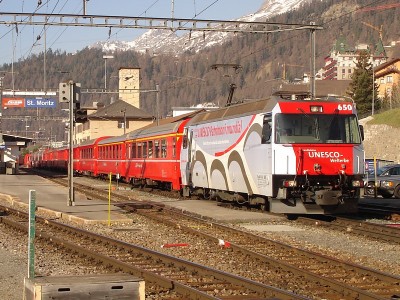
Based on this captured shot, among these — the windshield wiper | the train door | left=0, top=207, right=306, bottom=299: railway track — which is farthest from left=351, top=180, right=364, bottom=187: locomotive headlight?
the train door

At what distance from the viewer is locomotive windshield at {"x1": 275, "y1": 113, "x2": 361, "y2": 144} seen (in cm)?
1788

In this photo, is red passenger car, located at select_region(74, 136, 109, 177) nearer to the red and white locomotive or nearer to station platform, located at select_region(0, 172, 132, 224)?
station platform, located at select_region(0, 172, 132, 224)

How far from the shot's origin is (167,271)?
11109 mm

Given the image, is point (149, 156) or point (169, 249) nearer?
point (169, 249)

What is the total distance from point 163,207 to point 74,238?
7375mm

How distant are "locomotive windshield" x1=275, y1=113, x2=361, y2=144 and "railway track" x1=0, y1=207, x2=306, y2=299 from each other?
5632 mm

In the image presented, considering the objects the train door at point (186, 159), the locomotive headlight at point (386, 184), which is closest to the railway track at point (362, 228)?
the train door at point (186, 159)

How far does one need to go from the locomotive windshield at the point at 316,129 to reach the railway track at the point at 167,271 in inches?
222

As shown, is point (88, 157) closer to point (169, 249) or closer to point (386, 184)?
point (386, 184)

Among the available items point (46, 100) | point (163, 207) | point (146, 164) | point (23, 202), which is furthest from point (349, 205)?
point (46, 100)

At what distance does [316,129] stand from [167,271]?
832 cm

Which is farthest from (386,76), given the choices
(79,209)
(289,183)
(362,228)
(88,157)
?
(362,228)

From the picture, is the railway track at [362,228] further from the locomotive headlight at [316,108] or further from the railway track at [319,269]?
the locomotive headlight at [316,108]

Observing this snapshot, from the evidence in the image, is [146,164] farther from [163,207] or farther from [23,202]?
[163,207]
